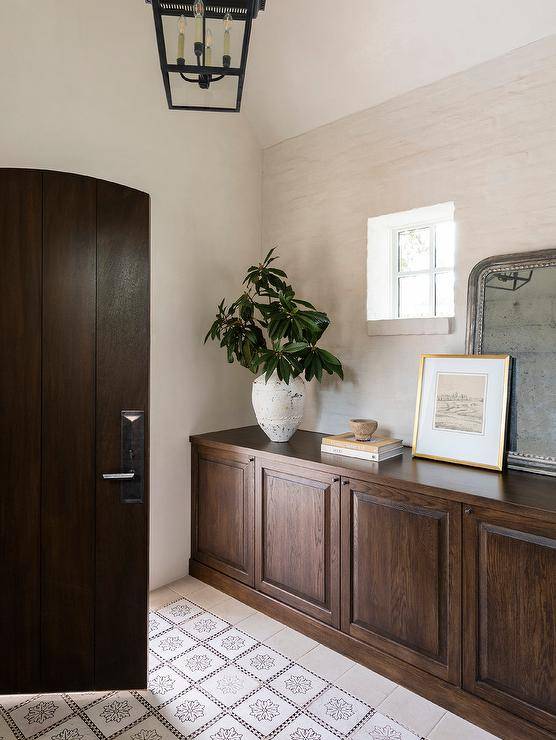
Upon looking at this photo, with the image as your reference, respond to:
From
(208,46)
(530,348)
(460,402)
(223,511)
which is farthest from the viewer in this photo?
(223,511)

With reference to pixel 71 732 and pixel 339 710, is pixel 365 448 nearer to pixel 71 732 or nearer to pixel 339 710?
pixel 339 710

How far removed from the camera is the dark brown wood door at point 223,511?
2598 millimetres

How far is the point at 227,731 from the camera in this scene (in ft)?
5.73

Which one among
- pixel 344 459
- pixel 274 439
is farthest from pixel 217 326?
pixel 344 459

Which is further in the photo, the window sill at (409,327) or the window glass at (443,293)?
the window glass at (443,293)

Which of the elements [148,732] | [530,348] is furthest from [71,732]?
[530,348]

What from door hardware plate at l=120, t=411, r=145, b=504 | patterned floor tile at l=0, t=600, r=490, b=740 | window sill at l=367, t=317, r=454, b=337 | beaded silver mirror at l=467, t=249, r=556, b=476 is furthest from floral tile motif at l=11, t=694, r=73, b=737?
window sill at l=367, t=317, r=454, b=337

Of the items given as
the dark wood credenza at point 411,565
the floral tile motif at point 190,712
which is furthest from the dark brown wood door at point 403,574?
the floral tile motif at point 190,712

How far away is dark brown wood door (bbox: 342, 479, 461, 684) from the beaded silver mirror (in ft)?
1.71

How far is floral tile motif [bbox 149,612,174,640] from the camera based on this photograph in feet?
7.77

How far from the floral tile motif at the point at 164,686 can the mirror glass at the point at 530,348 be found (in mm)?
1675

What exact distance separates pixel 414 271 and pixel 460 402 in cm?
89

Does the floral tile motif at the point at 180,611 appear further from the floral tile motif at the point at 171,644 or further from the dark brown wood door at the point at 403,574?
the dark brown wood door at the point at 403,574

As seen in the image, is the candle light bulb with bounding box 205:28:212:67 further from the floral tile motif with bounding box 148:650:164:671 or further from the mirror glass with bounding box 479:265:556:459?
the floral tile motif with bounding box 148:650:164:671
